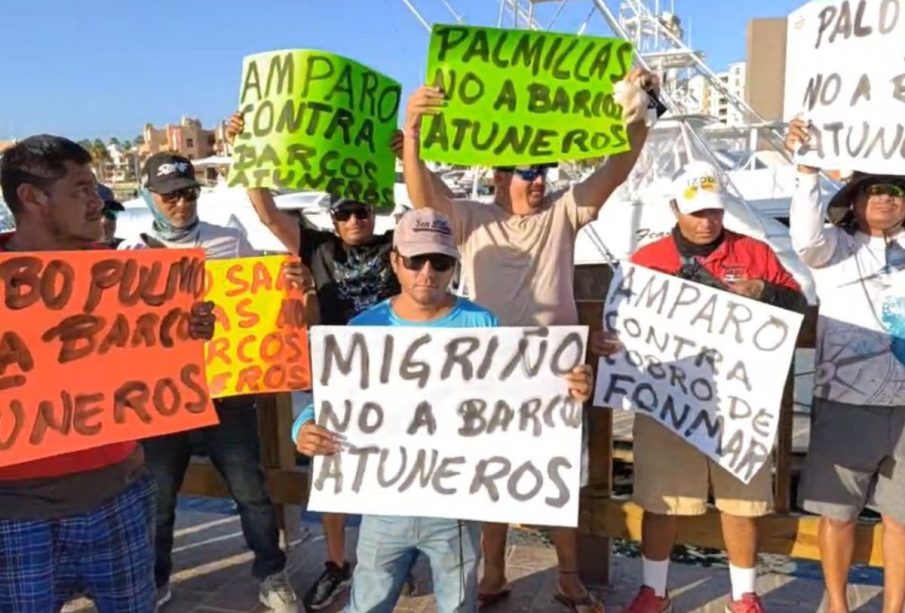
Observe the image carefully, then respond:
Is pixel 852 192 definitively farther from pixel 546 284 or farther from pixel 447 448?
pixel 447 448

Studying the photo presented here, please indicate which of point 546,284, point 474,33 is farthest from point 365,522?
point 474,33

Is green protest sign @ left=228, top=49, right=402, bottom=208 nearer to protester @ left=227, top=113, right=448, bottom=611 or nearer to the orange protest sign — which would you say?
protester @ left=227, top=113, right=448, bottom=611

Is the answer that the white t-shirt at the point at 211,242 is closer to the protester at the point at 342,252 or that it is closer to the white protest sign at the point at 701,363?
the protester at the point at 342,252

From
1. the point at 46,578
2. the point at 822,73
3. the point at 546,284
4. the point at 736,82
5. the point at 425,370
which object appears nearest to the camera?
the point at 46,578

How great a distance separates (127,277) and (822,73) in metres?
2.74

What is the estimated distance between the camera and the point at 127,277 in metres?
2.50

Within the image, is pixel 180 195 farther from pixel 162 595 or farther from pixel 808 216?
pixel 808 216

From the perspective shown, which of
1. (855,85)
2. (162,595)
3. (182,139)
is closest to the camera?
(855,85)

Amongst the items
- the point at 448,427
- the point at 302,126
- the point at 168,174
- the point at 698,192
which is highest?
the point at 302,126

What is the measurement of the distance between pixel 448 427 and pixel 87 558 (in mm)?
1246

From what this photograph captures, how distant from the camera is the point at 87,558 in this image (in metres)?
2.47

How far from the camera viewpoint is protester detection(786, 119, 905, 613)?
9.96 ft

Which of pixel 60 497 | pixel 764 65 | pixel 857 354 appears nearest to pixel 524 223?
pixel 857 354

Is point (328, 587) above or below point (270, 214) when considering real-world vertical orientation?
below
